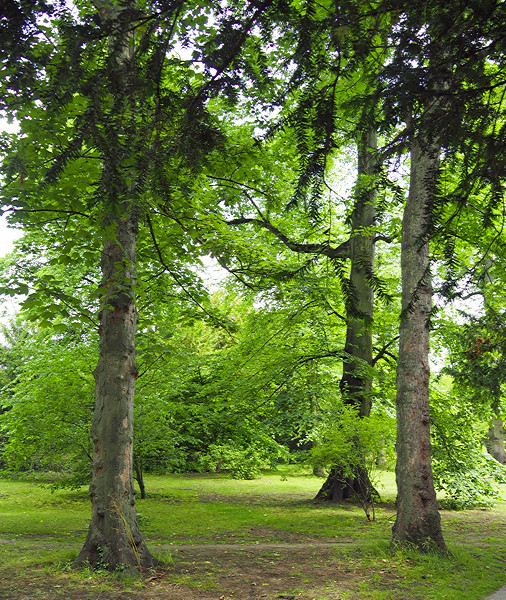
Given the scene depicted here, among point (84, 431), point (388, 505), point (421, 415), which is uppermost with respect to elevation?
point (421, 415)

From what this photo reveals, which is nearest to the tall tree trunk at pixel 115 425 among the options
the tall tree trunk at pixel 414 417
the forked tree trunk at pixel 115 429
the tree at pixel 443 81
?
the forked tree trunk at pixel 115 429

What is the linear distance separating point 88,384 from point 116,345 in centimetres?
522

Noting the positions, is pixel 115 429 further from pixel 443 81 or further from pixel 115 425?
pixel 443 81

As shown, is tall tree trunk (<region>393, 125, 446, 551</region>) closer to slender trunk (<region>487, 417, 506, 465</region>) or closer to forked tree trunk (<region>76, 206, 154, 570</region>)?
forked tree trunk (<region>76, 206, 154, 570</region>)

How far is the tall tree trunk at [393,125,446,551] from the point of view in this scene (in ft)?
20.9

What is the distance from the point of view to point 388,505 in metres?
12.0

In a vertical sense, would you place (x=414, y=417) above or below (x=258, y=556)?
above

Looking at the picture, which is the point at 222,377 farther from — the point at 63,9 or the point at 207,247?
the point at 63,9

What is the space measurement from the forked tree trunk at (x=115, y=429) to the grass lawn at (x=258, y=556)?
0.32 metres

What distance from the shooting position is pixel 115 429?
562cm

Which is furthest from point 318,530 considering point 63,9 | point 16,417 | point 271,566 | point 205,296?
point 63,9

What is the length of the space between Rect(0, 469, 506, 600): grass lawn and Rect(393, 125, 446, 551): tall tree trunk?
0.41 m

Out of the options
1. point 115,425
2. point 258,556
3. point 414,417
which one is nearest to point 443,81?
point 115,425

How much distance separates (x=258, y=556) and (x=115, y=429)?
2708 millimetres
